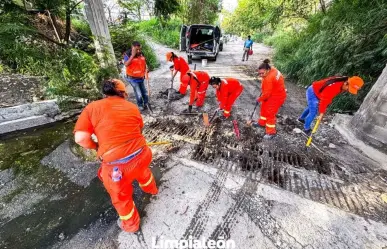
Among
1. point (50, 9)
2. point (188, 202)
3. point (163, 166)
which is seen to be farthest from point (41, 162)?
point (50, 9)

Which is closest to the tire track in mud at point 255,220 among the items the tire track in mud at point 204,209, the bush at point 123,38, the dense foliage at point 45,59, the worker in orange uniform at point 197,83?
the tire track in mud at point 204,209

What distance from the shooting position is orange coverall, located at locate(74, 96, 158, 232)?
162cm

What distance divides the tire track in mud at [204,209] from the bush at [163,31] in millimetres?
11492

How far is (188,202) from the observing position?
2.28m

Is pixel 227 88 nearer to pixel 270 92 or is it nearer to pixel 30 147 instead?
pixel 270 92

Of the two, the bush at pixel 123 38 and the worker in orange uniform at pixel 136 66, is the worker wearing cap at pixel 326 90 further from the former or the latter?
the bush at pixel 123 38

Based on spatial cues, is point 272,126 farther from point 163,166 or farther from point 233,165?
point 163,166

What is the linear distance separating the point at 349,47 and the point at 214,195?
4.82 metres

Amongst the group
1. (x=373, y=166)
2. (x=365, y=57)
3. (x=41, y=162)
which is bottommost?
(x=41, y=162)

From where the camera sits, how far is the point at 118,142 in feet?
5.44

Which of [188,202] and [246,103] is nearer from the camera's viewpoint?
[188,202]

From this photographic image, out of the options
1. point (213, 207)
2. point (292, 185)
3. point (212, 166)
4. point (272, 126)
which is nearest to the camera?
point (213, 207)

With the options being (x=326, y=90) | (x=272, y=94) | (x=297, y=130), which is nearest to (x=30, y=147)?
(x=272, y=94)

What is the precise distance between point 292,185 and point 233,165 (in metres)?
0.80
